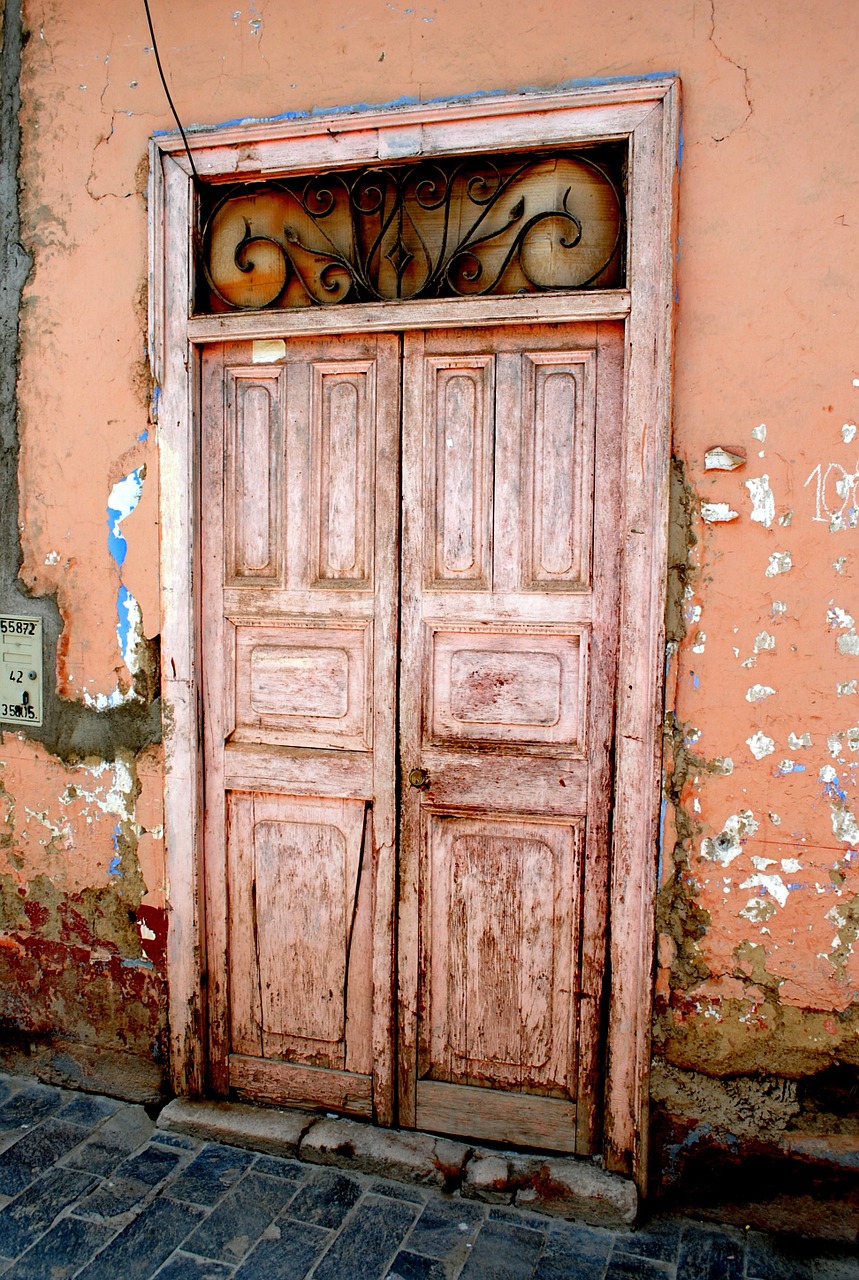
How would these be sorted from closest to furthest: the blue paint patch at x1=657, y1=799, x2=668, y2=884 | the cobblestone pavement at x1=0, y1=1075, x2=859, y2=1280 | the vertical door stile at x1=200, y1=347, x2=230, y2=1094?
the cobblestone pavement at x1=0, y1=1075, x2=859, y2=1280 < the blue paint patch at x1=657, y1=799, x2=668, y2=884 < the vertical door stile at x1=200, y1=347, x2=230, y2=1094

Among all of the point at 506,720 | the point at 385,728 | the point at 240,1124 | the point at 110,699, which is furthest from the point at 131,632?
the point at 240,1124

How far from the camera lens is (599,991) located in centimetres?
274

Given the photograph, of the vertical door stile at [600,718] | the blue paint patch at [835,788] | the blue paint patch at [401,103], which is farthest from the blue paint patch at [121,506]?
the blue paint patch at [835,788]

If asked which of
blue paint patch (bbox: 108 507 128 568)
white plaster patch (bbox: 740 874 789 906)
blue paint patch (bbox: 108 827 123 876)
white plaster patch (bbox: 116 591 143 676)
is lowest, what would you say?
blue paint patch (bbox: 108 827 123 876)

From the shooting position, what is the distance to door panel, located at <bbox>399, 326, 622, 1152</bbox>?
106 inches

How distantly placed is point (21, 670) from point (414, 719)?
1.45 m

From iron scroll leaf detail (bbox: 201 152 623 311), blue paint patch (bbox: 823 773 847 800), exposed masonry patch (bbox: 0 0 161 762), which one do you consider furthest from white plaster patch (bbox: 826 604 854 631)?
exposed masonry patch (bbox: 0 0 161 762)

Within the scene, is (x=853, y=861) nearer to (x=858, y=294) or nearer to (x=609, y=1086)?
(x=609, y=1086)

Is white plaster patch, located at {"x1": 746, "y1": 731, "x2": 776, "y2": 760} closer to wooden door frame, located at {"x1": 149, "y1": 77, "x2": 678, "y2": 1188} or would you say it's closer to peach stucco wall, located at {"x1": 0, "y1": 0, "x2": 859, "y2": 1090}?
peach stucco wall, located at {"x1": 0, "y1": 0, "x2": 859, "y2": 1090}

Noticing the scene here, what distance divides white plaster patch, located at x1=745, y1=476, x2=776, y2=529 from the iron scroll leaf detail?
0.73m

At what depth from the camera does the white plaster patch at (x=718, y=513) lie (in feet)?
8.17

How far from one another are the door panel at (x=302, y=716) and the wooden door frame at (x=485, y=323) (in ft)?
0.25

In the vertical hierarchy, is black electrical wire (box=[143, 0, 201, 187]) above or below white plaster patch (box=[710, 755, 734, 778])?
above

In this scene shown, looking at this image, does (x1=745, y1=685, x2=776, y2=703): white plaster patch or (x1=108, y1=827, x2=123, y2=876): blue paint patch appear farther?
(x1=108, y1=827, x2=123, y2=876): blue paint patch
